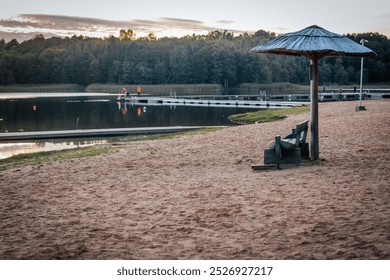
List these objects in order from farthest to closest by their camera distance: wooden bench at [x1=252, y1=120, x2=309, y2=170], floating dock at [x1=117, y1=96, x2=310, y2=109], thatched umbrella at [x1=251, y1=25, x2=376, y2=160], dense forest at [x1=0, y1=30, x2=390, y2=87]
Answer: dense forest at [x1=0, y1=30, x2=390, y2=87] → floating dock at [x1=117, y1=96, x2=310, y2=109] → wooden bench at [x1=252, y1=120, x2=309, y2=170] → thatched umbrella at [x1=251, y1=25, x2=376, y2=160]

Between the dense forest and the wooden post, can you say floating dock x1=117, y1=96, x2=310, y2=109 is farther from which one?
the dense forest

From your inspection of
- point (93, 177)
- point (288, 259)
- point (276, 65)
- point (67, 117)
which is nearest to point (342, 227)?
point (288, 259)

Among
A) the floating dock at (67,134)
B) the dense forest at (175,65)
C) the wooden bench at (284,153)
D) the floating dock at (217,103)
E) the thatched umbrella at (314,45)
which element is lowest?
the floating dock at (67,134)

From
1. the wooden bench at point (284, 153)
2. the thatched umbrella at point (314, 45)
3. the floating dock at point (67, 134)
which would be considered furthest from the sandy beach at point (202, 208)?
the floating dock at point (67, 134)

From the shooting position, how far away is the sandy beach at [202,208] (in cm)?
516

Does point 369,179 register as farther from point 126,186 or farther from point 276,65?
point 276,65

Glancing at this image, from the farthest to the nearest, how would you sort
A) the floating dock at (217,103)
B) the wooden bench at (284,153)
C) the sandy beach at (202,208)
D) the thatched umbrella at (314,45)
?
the floating dock at (217,103), the wooden bench at (284,153), the thatched umbrella at (314,45), the sandy beach at (202,208)

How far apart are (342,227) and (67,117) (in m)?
33.0

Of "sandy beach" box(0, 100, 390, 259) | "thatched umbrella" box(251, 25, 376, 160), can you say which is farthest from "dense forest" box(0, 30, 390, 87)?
"thatched umbrella" box(251, 25, 376, 160)

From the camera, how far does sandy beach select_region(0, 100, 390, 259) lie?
16.9 feet

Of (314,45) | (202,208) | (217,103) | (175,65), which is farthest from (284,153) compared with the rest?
(175,65)

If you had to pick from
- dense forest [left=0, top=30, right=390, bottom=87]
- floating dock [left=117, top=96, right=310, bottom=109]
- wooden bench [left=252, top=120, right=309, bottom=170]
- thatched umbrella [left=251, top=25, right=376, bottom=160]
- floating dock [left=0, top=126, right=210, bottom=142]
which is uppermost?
dense forest [left=0, top=30, right=390, bottom=87]

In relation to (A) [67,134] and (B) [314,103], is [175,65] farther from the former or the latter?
(B) [314,103]

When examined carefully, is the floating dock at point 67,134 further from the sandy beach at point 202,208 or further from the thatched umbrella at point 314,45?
the thatched umbrella at point 314,45
